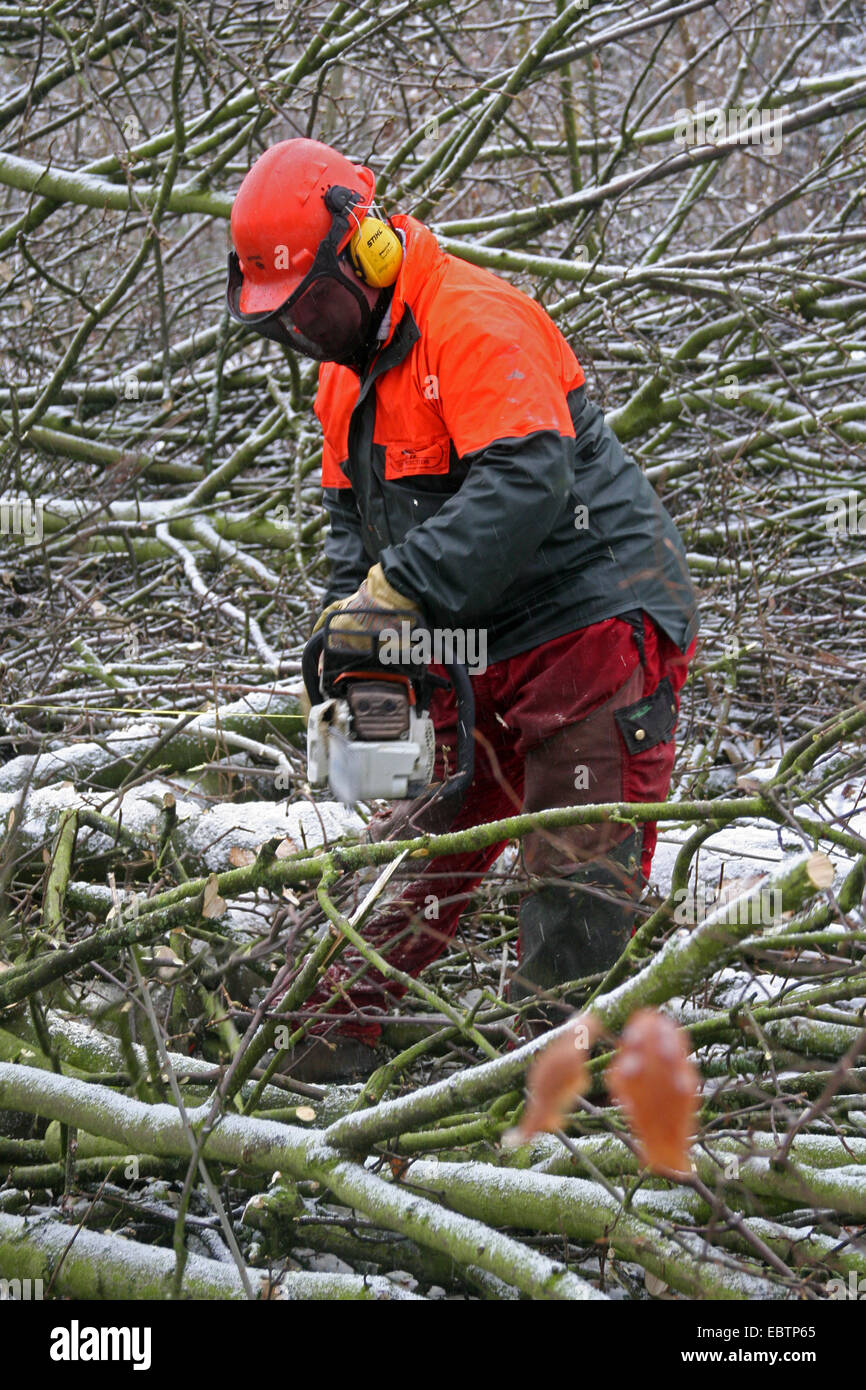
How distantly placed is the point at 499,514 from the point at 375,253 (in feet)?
2.12

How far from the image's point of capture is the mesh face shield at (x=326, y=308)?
8.38 ft

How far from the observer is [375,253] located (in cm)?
260

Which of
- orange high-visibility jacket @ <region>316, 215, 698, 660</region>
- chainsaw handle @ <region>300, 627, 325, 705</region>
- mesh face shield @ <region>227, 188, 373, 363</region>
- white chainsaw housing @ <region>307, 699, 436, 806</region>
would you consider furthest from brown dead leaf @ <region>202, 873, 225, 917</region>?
mesh face shield @ <region>227, 188, 373, 363</region>

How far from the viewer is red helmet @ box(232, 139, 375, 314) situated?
257 centimetres

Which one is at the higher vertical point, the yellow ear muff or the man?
the yellow ear muff

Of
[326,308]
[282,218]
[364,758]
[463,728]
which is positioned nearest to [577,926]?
[463,728]

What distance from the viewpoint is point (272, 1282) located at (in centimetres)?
196

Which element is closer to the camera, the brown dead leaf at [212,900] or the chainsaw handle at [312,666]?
the brown dead leaf at [212,900]

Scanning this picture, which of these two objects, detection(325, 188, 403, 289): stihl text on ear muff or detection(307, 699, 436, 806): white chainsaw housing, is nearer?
detection(307, 699, 436, 806): white chainsaw housing

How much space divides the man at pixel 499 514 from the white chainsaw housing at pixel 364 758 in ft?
0.59

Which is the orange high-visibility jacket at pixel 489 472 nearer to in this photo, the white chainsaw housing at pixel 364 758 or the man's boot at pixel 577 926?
the white chainsaw housing at pixel 364 758

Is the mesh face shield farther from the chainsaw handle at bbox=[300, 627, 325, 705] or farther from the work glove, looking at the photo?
the chainsaw handle at bbox=[300, 627, 325, 705]

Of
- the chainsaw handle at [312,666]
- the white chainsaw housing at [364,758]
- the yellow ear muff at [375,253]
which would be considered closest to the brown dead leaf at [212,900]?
the white chainsaw housing at [364,758]
